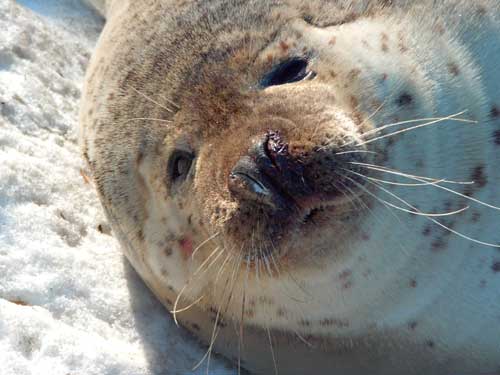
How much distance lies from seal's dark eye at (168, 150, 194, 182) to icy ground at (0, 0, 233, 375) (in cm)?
58

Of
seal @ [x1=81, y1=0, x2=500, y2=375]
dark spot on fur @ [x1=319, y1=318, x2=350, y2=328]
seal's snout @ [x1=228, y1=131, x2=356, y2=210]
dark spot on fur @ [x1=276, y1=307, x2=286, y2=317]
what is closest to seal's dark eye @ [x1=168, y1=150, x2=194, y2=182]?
seal @ [x1=81, y1=0, x2=500, y2=375]

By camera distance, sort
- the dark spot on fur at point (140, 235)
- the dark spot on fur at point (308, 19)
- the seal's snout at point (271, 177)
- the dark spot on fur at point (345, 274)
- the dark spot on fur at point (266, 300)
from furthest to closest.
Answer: the dark spot on fur at point (140, 235)
the dark spot on fur at point (308, 19)
the dark spot on fur at point (266, 300)
the dark spot on fur at point (345, 274)
the seal's snout at point (271, 177)

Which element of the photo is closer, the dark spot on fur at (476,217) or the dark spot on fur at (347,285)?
the dark spot on fur at (347,285)

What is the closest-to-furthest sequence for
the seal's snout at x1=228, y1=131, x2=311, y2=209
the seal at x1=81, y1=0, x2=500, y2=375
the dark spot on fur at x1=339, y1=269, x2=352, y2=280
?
the seal's snout at x1=228, y1=131, x2=311, y2=209, the seal at x1=81, y1=0, x2=500, y2=375, the dark spot on fur at x1=339, y1=269, x2=352, y2=280

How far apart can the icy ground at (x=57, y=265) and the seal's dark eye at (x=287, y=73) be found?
3.55 feet

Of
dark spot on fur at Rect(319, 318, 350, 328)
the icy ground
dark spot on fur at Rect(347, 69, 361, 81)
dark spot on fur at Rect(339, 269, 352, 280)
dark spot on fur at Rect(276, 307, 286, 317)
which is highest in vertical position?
dark spot on fur at Rect(347, 69, 361, 81)

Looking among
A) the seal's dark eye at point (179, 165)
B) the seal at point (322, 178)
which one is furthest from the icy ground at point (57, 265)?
the seal's dark eye at point (179, 165)

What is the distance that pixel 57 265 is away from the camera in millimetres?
2693

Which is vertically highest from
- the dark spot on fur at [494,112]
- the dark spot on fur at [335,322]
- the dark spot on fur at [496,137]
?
the dark spot on fur at [494,112]

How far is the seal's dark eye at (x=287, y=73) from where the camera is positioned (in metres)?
2.33

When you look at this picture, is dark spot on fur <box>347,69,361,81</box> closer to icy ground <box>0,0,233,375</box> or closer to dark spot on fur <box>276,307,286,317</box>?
dark spot on fur <box>276,307,286,317</box>

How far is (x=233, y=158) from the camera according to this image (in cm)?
210

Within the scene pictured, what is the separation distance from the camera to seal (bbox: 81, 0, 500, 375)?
6.84 ft

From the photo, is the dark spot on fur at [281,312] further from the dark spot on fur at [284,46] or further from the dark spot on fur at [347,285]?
the dark spot on fur at [284,46]
